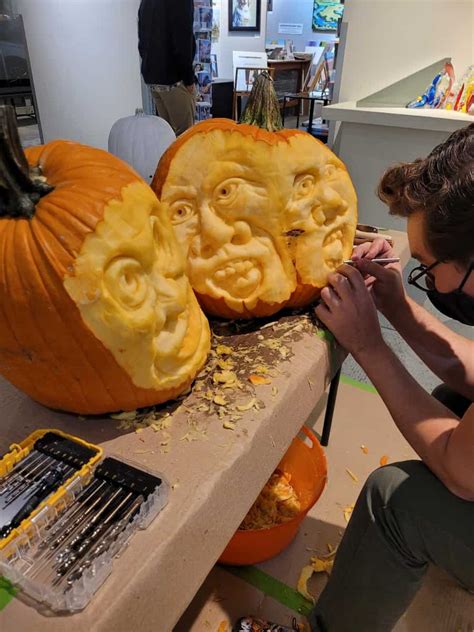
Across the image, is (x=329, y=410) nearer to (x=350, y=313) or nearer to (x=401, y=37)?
(x=350, y=313)

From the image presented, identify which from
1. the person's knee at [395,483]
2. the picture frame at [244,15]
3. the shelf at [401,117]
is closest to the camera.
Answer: the person's knee at [395,483]

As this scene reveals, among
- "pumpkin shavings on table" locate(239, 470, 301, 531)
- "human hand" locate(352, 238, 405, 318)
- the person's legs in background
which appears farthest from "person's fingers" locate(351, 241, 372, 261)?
the person's legs in background

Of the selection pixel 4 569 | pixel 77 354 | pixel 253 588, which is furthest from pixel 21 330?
pixel 253 588

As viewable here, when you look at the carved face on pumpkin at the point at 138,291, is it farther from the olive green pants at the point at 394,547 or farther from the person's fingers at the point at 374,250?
the person's fingers at the point at 374,250

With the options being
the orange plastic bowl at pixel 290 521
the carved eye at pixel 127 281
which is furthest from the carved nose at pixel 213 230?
the orange plastic bowl at pixel 290 521

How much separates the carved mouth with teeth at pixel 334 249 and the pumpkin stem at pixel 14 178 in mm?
585

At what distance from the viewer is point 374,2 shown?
283 centimetres

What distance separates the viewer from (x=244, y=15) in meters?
5.40

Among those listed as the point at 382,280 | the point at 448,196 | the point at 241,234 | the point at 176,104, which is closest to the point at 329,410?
the point at 382,280

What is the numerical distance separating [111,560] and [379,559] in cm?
53

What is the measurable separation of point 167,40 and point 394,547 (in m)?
2.91

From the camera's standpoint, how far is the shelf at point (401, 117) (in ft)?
7.89

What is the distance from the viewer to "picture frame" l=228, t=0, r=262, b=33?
5.30m

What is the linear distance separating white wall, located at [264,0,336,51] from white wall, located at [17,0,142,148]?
376 centimetres
